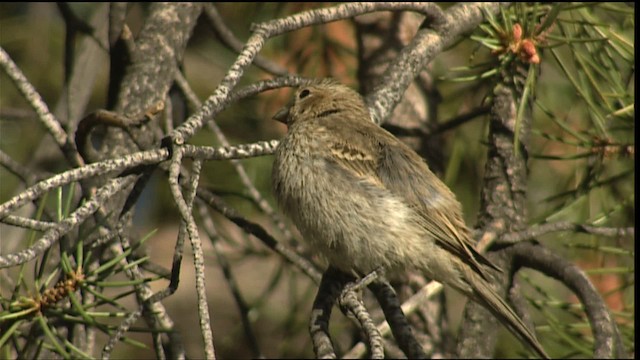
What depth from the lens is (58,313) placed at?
2.62 meters

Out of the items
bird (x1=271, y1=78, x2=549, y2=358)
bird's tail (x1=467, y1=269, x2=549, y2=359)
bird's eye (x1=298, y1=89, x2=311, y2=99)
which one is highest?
bird's eye (x1=298, y1=89, x2=311, y2=99)

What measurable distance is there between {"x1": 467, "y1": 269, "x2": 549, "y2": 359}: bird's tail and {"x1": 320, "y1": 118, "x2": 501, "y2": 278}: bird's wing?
0.16m

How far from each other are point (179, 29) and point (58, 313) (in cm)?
164

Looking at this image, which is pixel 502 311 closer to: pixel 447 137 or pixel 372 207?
pixel 372 207

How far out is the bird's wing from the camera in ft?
12.4

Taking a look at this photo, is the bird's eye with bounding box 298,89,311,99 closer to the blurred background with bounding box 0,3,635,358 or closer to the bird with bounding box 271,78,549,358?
the bird with bounding box 271,78,549,358

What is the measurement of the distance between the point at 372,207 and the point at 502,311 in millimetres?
618

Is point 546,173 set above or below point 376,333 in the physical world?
above

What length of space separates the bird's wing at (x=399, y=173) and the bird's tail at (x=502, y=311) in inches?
6.5

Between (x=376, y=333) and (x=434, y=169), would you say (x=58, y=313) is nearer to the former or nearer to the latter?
(x=376, y=333)

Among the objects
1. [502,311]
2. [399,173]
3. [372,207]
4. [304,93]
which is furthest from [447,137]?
[502,311]

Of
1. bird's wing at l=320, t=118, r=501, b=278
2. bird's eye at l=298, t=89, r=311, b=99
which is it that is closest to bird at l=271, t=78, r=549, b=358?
bird's wing at l=320, t=118, r=501, b=278

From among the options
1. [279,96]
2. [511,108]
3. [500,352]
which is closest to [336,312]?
[500,352]

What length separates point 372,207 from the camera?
3727 mm
